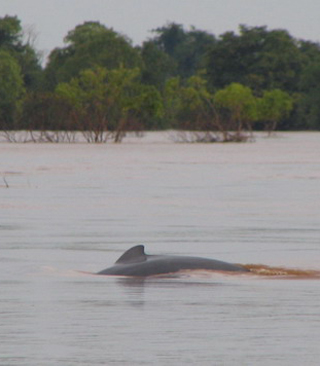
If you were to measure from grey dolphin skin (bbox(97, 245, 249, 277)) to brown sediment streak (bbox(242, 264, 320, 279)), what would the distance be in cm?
19

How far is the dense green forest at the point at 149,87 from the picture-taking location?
8525 cm

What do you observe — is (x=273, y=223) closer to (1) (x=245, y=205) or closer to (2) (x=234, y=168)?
(1) (x=245, y=205)

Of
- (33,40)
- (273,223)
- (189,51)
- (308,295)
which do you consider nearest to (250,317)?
(308,295)

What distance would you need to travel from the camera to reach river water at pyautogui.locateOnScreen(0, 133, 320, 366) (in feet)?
26.5

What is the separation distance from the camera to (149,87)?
4124 inches

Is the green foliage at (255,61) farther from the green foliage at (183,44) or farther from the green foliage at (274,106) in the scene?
the green foliage at (183,44)

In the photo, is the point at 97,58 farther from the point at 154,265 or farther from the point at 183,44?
the point at 154,265

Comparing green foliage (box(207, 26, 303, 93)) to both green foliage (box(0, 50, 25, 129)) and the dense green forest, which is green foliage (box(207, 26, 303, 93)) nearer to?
the dense green forest

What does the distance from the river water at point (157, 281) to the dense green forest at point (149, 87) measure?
5448 centimetres

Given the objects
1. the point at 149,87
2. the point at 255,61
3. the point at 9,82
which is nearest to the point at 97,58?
the point at 9,82

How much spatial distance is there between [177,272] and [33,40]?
5104 inches

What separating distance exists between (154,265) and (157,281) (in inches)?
19.9

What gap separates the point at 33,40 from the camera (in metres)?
140

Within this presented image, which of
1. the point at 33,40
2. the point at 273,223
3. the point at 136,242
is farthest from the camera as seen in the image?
the point at 33,40
